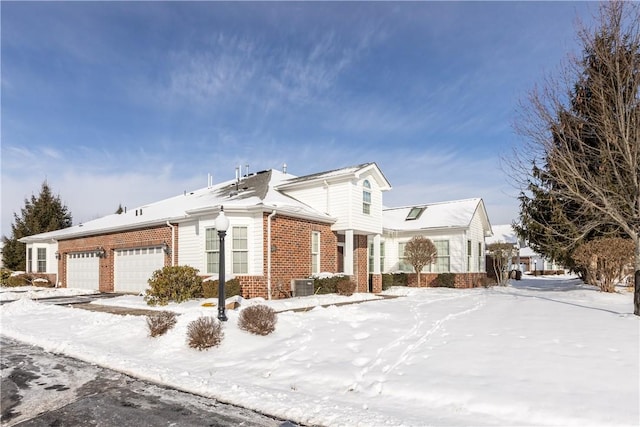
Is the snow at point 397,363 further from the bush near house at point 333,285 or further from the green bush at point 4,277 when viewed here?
the green bush at point 4,277

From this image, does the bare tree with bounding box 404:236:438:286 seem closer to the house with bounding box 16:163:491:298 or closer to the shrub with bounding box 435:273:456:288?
the shrub with bounding box 435:273:456:288

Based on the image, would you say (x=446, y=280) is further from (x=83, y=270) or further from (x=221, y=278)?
(x=83, y=270)

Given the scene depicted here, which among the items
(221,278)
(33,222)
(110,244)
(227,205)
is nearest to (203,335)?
(221,278)

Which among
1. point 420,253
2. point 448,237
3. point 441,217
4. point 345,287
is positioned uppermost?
point 441,217

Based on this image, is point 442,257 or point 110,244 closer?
point 110,244

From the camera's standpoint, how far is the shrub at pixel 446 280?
2467cm

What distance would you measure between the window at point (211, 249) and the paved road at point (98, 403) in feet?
30.4

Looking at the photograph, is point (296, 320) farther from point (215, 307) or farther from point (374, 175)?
point (374, 175)

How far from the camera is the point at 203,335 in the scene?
8.22 metres

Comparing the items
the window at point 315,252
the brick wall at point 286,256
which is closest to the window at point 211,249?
the brick wall at point 286,256

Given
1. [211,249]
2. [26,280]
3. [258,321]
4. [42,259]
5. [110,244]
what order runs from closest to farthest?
1. [258,321]
2. [211,249]
3. [110,244]
4. [26,280]
5. [42,259]

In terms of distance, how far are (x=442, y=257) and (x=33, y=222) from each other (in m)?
34.0

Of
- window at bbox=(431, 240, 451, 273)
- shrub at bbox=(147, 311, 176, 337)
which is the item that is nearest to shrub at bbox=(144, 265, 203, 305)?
shrub at bbox=(147, 311, 176, 337)

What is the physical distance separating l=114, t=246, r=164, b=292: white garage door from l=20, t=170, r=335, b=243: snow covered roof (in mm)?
1293
